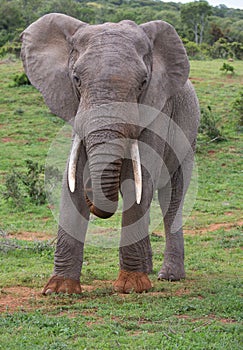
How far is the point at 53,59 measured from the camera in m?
5.27

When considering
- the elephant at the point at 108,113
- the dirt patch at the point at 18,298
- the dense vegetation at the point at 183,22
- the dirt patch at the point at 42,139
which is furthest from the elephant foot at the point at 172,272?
the dense vegetation at the point at 183,22

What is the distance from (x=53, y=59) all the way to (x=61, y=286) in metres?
1.67

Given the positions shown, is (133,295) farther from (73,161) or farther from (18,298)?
(73,161)

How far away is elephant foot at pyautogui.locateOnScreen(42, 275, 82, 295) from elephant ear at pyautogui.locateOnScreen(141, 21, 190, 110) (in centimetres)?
143

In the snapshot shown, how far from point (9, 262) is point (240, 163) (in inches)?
279

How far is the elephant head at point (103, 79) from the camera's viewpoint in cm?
450

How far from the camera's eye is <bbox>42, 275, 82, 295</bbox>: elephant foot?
16.9ft

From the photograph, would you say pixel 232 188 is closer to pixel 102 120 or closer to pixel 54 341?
pixel 102 120

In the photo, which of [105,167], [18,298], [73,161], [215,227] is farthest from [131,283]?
[215,227]

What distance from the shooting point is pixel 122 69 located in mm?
4605

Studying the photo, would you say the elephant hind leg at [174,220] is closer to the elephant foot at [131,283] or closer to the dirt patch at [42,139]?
the elephant foot at [131,283]

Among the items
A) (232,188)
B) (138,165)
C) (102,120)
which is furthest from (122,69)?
(232,188)

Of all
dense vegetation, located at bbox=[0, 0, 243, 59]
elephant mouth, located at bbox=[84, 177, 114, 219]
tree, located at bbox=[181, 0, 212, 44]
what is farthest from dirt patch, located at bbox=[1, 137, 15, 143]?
tree, located at bbox=[181, 0, 212, 44]

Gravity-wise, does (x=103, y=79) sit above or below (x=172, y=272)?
above
